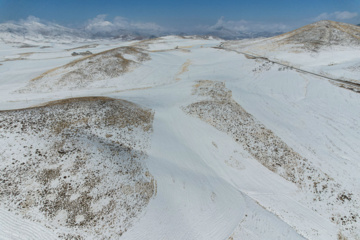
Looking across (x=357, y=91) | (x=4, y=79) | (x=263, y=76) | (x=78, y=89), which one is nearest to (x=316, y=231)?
(x=357, y=91)

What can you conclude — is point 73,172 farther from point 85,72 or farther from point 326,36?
point 326,36

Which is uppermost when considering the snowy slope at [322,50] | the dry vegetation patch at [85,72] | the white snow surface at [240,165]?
the snowy slope at [322,50]

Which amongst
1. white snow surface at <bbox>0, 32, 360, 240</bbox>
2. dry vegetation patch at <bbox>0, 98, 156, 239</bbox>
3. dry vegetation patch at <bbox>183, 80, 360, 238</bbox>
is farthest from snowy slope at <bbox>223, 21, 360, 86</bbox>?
dry vegetation patch at <bbox>0, 98, 156, 239</bbox>

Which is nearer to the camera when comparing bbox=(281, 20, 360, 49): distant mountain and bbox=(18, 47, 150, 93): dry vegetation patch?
bbox=(18, 47, 150, 93): dry vegetation patch

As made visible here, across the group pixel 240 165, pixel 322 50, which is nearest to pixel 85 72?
pixel 240 165

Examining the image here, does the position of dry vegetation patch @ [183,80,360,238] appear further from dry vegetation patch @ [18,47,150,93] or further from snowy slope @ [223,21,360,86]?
snowy slope @ [223,21,360,86]

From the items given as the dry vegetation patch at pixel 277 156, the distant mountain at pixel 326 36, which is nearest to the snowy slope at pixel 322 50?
the distant mountain at pixel 326 36

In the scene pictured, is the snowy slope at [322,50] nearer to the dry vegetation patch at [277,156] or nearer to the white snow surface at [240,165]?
the white snow surface at [240,165]

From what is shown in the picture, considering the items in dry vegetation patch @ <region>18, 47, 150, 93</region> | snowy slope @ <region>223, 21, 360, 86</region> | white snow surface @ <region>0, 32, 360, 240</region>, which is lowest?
white snow surface @ <region>0, 32, 360, 240</region>
